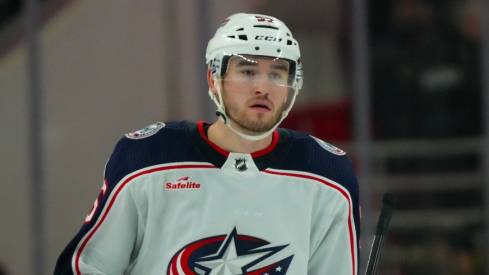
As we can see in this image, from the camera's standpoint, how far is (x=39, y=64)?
4105mm

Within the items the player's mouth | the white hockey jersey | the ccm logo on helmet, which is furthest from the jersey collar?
the ccm logo on helmet

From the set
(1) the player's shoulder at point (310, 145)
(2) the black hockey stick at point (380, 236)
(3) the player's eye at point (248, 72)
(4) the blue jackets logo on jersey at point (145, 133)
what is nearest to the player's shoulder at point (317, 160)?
(1) the player's shoulder at point (310, 145)

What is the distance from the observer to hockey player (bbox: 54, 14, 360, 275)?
2.00 metres

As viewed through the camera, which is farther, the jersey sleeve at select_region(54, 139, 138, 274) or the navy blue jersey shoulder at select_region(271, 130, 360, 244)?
the navy blue jersey shoulder at select_region(271, 130, 360, 244)

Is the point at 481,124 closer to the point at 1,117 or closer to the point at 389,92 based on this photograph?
the point at 389,92

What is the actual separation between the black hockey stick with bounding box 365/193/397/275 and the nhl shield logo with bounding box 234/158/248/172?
0.37 metres

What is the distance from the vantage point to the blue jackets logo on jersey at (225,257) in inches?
78.1

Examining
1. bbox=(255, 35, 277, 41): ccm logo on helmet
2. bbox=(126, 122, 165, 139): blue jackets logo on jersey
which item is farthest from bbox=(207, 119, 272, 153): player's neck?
bbox=(255, 35, 277, 41): ccm logo on helmet

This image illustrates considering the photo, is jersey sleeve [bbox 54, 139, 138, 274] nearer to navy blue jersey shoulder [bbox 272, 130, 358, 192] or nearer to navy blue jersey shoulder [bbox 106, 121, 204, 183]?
navy blue jersey shoulder [bbox 106, 121, 204, 183]

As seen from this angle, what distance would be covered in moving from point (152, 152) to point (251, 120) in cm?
26

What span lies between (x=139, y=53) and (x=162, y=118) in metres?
0.35

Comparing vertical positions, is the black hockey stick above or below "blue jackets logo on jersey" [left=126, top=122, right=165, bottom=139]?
below

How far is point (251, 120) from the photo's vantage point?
201cm

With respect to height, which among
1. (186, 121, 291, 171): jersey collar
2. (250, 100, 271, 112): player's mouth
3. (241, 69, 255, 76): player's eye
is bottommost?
(186, 121, 291, 171): jersey collar
